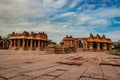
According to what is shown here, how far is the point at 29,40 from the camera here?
4009 cm

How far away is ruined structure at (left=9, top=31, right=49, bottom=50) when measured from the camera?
125 feet

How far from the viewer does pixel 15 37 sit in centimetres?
4012

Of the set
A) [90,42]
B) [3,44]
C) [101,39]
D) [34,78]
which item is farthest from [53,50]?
[3,44]

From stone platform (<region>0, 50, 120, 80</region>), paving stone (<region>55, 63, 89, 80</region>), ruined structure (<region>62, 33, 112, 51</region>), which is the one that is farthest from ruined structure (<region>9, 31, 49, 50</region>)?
paving stone (<region>55, 63, 89, 80</region>)

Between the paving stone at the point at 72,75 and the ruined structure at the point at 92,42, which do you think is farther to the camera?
the ruined structure at the point at 92,42

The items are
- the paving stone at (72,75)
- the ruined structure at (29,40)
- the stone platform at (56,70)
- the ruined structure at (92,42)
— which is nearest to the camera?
the paving stone at (72,75)

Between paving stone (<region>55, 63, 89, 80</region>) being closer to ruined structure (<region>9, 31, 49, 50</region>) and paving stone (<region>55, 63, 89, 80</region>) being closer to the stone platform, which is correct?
the stone platform

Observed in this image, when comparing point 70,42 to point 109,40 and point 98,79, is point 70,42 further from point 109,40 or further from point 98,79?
point 98,79

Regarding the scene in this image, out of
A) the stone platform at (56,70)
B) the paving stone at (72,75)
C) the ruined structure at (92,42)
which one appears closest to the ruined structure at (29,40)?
the ruined structure at (92,42)

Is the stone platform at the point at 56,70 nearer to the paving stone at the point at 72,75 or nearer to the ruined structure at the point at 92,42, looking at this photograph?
the paving stone at the point at 72,75

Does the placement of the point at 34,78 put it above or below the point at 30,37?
below

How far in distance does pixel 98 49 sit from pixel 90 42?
312cm

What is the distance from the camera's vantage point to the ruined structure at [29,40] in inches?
1503

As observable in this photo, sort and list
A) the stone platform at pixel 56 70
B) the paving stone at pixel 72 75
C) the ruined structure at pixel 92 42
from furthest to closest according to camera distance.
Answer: the ruined structure at pixel 92 42
the stone platform at pixel 56 70
the paving stone at pixel 72 75
